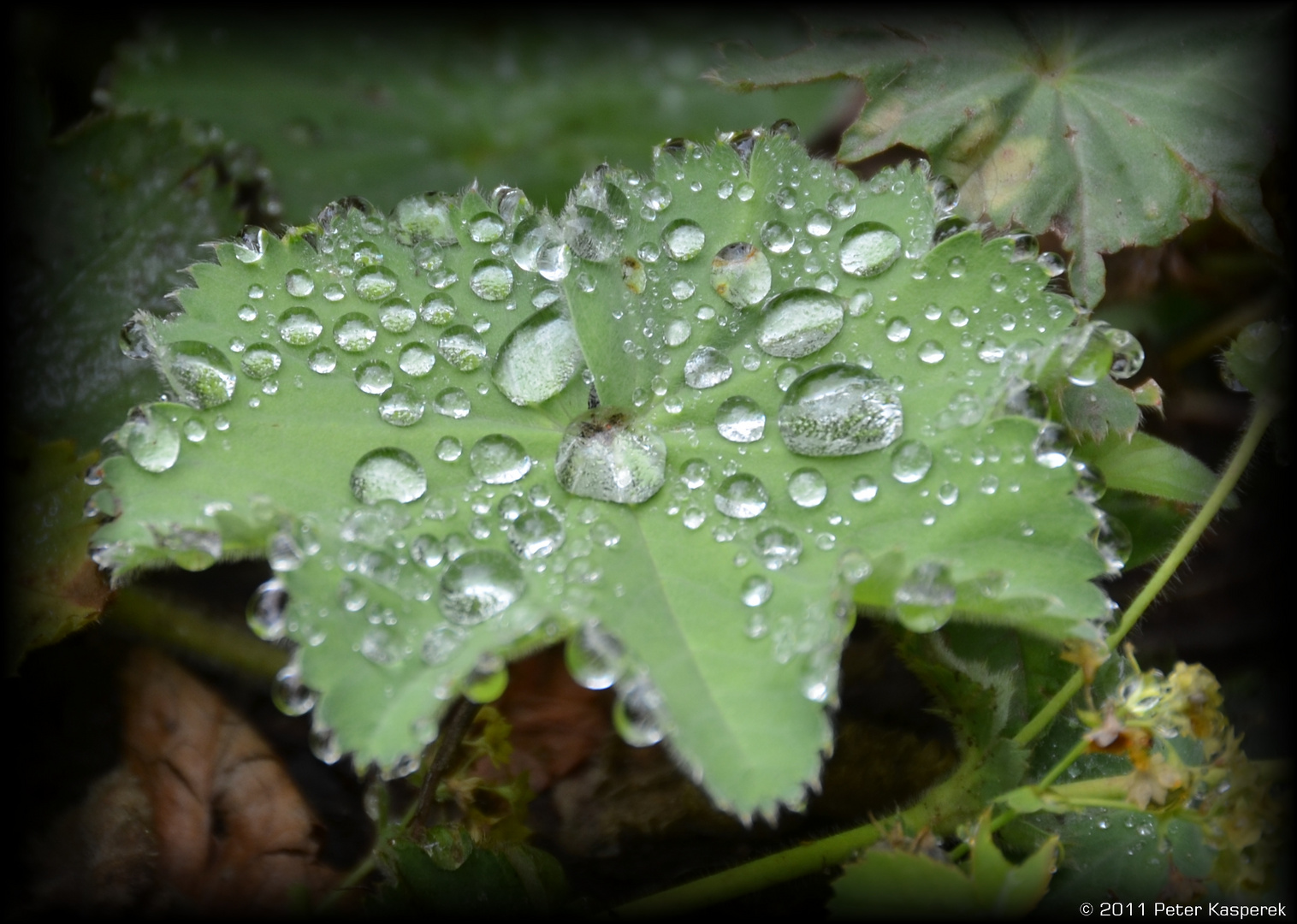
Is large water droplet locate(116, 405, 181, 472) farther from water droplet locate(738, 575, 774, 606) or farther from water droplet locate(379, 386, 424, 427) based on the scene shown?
water droplet locate(738, 575, 774, 606)

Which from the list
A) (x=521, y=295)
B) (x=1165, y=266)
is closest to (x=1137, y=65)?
(x=1165, y=266)

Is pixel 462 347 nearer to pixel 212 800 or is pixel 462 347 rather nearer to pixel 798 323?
pixel 798 323

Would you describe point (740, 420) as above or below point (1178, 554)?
above

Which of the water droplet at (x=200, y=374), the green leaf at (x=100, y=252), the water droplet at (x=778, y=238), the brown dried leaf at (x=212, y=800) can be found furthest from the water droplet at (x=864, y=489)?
the green leaf at (x=100, y=252)

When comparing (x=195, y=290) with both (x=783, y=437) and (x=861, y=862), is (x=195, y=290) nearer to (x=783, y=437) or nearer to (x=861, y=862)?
(x=783, y=437)

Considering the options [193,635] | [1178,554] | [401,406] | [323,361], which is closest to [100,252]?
[193,635]

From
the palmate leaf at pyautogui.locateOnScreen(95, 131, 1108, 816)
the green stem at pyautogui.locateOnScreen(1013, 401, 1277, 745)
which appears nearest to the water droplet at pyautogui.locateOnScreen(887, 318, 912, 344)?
the palmate leaf at pyautogui.locateOnScreen(95, 131, 1108, 816)
